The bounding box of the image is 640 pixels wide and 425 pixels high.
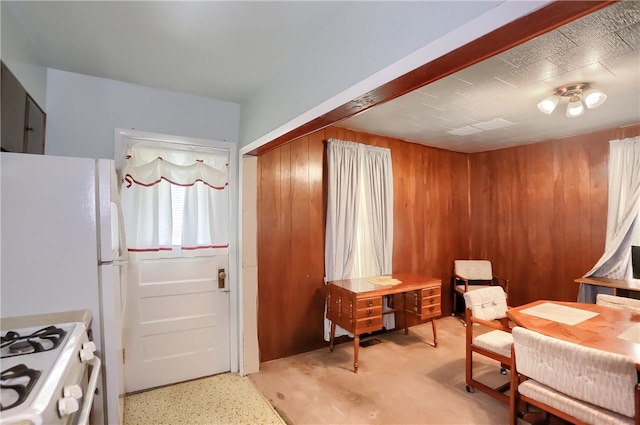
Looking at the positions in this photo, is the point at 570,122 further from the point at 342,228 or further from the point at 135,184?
the point at 135,184

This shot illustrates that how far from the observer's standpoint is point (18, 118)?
1.69 m

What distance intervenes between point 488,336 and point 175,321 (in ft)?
8.53

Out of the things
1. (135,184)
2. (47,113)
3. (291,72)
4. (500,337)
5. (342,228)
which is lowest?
(500,337)

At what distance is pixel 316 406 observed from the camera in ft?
7.77

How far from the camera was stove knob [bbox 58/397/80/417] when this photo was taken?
93 cm

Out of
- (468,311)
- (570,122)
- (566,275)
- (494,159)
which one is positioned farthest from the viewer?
(494,159)

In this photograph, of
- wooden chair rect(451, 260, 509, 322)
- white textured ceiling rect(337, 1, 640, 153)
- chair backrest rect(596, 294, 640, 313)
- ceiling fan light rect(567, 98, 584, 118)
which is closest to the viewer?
white textured ceiling rect(337, 1, 640, 153)

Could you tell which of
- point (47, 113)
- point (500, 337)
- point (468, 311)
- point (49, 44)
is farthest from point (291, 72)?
point (500, 337)

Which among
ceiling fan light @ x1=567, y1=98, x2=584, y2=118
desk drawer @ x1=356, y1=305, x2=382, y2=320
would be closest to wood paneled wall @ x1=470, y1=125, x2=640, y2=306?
ceiling fan light @ x1=567, y1=98, x2=584, y2=118

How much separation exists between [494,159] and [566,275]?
178cm

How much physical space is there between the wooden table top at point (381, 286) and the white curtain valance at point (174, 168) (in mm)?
1551

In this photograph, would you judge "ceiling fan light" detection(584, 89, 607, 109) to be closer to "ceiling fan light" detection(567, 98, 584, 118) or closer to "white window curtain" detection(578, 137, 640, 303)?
"ceiling fan light" detection(567, 98, 584, 118)

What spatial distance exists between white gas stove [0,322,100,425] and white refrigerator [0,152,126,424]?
6.1 inches

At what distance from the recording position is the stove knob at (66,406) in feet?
3.05
